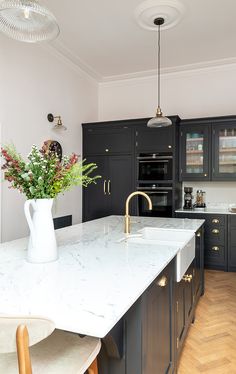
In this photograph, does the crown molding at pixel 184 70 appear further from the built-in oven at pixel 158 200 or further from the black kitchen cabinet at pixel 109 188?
the built-in oven at pixel 158 200

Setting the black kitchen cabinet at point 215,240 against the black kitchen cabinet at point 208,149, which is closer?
the black kitchen cabinet at point 215,240

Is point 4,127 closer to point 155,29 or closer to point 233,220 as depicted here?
point 155,29

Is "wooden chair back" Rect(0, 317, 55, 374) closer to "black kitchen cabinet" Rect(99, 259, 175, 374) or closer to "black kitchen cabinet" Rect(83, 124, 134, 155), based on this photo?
"black kitchen cabinet" Rect(99, 259, 175, 374)

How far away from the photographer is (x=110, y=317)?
88cm

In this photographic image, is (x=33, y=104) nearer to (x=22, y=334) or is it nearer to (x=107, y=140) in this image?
(x=107, y=140)

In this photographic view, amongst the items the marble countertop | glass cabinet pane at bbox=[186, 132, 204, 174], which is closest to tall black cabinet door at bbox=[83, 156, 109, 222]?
the marble countertop

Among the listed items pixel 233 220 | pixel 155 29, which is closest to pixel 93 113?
pixel 155 29

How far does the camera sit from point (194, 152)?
4.45 meters

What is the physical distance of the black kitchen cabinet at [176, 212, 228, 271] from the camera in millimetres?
4098

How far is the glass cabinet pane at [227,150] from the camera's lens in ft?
13.9

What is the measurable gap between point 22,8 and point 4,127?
6.17 feet

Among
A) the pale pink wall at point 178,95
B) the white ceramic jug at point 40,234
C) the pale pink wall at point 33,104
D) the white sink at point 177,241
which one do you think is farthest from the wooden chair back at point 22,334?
the pale pink wall at point 178,95

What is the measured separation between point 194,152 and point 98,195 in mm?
1664

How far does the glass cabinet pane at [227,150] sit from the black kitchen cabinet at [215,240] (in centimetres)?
71
